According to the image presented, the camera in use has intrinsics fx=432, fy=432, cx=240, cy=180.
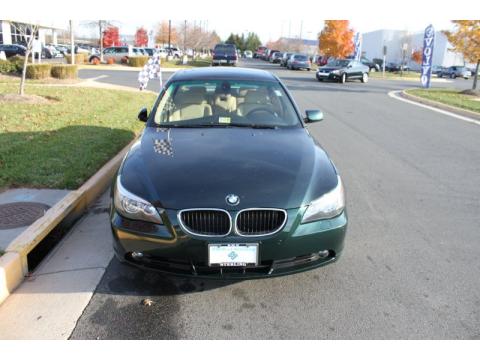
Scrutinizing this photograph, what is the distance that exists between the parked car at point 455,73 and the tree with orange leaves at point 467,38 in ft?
113

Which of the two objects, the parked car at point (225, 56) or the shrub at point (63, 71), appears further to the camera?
the parked car at point (225, 56)

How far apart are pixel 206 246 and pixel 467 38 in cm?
2068

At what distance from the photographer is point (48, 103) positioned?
10.9 meters

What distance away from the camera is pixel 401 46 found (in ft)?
248

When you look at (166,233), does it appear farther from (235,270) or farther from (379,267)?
(379,267)

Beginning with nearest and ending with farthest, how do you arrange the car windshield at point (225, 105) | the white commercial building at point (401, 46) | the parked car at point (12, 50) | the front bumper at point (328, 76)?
the car windshield at point (225, 105) < the front bumper at point (328, 76) < the parked car at point (12, 50) < the white commercial building at point (401, 46)

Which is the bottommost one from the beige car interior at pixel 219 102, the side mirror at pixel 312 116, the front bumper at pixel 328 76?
the side mirror at pixel 312 116

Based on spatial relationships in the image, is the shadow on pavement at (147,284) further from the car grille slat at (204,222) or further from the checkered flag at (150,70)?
the checkered flag at (150,70)

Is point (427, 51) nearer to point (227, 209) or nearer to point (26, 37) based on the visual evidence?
point (26, 37)

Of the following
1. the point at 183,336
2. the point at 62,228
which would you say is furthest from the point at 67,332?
the point at 62,228

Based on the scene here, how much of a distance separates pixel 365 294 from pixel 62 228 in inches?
120

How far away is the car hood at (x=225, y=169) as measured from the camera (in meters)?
2.97

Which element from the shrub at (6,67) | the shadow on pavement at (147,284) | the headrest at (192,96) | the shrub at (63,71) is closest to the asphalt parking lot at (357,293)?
the shadow on pavement at (147,284)

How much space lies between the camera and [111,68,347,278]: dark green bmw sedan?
2885 mm
